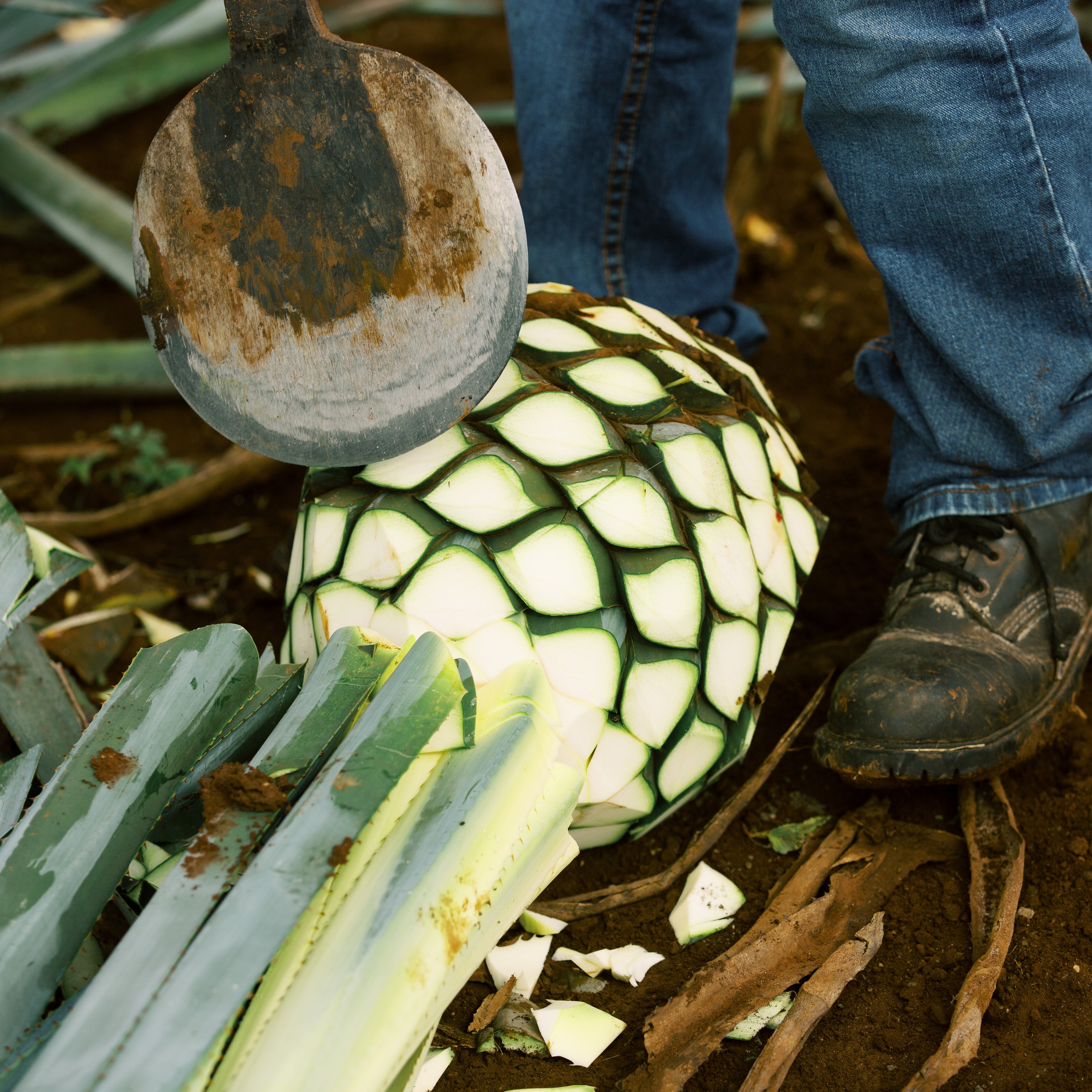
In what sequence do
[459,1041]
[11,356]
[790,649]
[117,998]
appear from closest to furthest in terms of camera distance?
[117,998]
[459,1041]
[790,649]
[11,356]

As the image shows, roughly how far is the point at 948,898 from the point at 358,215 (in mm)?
882

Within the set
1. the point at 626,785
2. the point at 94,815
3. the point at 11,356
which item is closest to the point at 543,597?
the point at 626,785

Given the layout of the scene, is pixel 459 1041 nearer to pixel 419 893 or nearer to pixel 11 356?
pixel 419 893

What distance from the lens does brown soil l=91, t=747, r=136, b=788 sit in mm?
717

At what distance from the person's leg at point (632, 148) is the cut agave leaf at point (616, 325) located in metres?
0.45

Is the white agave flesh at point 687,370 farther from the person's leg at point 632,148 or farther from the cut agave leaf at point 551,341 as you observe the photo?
the person's leg at point 632,148

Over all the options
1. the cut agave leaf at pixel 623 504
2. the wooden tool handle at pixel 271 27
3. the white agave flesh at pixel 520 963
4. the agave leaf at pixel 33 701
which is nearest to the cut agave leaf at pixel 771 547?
the cut agave leaf at pixel 623 504

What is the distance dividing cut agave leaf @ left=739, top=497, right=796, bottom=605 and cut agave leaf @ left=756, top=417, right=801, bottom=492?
6 centimetres

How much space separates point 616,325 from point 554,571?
0.35 m

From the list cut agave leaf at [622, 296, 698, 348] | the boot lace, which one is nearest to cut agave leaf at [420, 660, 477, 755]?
cut agave leaf at [622, 296, 698, 348]

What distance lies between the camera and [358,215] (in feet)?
2.81

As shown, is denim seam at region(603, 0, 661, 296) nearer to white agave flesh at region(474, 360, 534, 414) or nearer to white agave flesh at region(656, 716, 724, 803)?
white agave flesh at region(474, 360, 534, 414)

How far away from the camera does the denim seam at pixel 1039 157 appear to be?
0.95 m

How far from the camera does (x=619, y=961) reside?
0.92 meters
